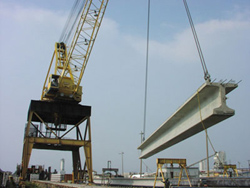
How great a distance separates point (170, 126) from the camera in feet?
80.7

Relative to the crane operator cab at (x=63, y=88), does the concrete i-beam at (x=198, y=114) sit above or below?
below

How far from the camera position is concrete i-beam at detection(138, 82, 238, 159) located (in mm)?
17453

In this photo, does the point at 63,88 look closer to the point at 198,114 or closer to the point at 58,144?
the point at 58,144

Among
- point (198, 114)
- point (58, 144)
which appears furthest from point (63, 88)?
point (198, 114)

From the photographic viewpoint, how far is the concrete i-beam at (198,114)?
1745 centimetres

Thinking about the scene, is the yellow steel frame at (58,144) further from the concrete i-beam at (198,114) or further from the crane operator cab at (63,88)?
the concrete i-beam at (198,114)

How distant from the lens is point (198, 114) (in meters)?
19.6

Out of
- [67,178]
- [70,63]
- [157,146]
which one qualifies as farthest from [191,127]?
[67,178]

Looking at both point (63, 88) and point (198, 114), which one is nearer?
point (198, 114)

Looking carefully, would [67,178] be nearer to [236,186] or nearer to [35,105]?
[35,105]

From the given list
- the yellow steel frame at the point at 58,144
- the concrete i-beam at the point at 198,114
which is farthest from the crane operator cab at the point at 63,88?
the concrete i-beam at the point at 198,114

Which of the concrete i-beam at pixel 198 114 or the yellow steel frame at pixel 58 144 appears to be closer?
the concrete i-beam at pixel 198 114

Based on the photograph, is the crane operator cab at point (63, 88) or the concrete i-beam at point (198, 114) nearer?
the concrete i-beam at point (198, 114)

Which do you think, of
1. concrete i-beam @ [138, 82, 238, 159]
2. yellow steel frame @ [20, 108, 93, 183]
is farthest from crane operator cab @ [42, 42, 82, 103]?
concrete i-beam @ [138, 82, 238, 159]
